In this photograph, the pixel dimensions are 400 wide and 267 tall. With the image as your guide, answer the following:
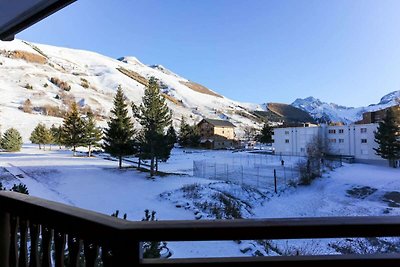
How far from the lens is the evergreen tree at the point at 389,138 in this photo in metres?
8.00

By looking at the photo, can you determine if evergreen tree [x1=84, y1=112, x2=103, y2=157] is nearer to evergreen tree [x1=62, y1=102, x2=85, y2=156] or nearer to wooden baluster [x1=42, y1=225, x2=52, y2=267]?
evergreen tree [x1=62, y1=102, x2=85, y2=156]

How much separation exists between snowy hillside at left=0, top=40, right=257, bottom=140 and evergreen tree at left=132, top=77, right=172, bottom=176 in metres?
3.42

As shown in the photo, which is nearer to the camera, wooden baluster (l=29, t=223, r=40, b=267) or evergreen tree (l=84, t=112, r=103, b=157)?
wooden baluster (l=29, t=223, r=40, b=267)

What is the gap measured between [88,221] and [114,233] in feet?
0.38

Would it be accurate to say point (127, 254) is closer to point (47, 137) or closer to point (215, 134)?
point (47, 137)

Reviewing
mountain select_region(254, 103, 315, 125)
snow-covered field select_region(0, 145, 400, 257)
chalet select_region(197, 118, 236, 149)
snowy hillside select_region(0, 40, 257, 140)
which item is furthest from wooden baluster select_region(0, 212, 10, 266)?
chalet select_region(197, 118, 236, 149)

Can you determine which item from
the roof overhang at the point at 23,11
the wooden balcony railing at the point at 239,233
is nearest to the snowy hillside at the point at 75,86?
the roof overhang at the point at 23,11

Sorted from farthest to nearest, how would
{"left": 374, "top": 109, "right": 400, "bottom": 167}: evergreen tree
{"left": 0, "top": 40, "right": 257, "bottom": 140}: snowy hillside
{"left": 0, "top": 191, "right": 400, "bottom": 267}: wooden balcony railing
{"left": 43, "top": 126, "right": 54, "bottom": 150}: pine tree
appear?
{"left": 0, "top": 40, "right": 257, "bottom": 140}: snowy hillside, {"left": 43, "top": 126, "right": 54, "bottom": 150}: pine tree, {"left": 374, "top": 109, "right": 400, "bottom": 167}: evergreen tree, {"left": 0, "top": 191, "right": 400, "bottom": 267}: wooden balcony railing

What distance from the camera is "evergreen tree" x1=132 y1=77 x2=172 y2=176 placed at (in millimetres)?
11281

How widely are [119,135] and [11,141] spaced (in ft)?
26.4

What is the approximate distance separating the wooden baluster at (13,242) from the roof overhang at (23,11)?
901 mm

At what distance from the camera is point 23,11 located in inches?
51.0

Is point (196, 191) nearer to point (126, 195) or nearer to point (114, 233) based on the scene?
point (126, 195)

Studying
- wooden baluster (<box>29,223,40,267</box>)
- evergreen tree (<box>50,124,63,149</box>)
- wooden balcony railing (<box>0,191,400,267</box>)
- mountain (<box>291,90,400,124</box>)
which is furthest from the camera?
evergreen tree (<box>50,124,63,149</box>)
